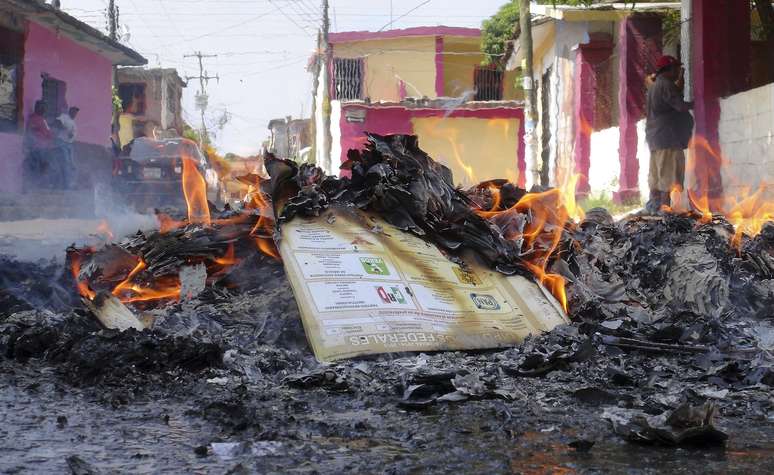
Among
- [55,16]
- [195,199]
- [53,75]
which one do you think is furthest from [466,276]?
[53,75]

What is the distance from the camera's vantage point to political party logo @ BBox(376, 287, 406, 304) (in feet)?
14.8

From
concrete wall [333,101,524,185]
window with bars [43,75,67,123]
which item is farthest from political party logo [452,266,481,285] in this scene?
concrete wall [333,101,524,185]

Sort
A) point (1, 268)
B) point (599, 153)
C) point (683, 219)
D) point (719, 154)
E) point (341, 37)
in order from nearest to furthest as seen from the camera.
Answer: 1. point (1, 268)
2. point (683, 219)
3. point (719, 154)
4. point (599, 153)
5. point (341, 37)

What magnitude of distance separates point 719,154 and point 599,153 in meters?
5.81

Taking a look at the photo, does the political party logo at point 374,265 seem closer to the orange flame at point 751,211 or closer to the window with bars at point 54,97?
the orange flame at point 751,211

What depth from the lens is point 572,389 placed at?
3.67m

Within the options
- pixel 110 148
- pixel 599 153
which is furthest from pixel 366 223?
pixel 110 148

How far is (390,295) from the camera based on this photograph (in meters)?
4.54

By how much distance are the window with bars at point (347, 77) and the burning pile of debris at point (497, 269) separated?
92.5 feet

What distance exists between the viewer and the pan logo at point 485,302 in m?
4.79

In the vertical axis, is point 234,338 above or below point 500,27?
below

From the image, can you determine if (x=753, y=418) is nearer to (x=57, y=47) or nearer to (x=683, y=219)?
(x=683, y=219)

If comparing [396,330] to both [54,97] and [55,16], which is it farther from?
[54,97]

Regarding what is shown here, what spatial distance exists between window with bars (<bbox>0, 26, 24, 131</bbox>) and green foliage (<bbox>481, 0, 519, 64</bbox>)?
676 inches
